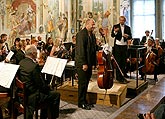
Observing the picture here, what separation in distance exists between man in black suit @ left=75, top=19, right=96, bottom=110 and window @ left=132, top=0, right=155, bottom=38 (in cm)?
963

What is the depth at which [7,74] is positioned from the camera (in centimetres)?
391

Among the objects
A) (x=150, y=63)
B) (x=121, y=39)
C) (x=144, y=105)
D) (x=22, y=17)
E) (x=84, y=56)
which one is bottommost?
(x=144, y=105)

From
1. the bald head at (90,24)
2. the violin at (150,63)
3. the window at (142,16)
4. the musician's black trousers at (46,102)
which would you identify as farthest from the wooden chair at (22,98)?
the window at (142,16)

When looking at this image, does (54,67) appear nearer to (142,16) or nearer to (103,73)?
(103,73)

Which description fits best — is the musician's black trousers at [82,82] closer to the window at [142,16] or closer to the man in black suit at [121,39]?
the man in black suit at [121,39]

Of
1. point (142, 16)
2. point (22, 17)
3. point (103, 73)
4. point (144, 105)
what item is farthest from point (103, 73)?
point (142, 16)

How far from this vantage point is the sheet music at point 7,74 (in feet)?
12.7

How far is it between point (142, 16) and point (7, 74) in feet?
38.6

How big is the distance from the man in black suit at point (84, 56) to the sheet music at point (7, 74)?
170 centimetres

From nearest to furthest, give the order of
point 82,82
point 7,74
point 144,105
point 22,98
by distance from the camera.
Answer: point 7,74, point 22,98, point 144,105, point 82,82

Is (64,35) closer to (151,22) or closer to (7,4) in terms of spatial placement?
(7,4)

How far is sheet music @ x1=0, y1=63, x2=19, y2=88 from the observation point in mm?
3857

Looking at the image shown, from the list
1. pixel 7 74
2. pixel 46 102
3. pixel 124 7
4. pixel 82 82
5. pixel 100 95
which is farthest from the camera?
pixel 124 7

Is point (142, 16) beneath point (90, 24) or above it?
above
